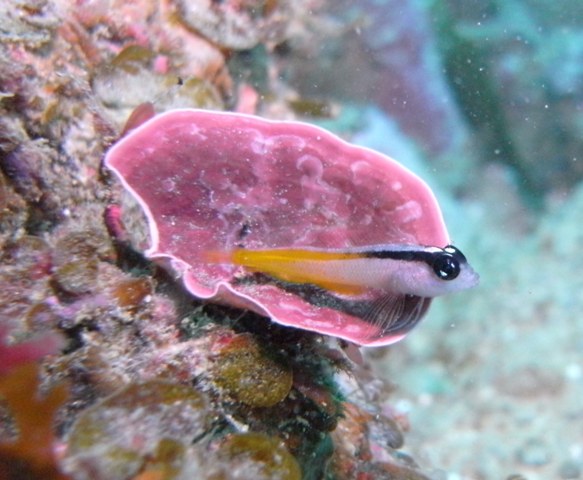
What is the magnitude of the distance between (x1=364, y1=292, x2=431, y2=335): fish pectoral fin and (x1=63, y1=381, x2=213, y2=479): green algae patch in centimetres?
107

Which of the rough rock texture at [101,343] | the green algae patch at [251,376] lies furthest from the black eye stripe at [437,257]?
the green algae patch at [251,376]

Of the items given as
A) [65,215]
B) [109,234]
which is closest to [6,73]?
[65,215]

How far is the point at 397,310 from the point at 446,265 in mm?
385

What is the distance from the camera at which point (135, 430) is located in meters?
1.67

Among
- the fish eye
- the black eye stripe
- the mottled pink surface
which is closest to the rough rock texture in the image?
the mottled pink surface

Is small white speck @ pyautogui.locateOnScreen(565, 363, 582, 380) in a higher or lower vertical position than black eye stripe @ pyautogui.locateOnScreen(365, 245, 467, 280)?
lower

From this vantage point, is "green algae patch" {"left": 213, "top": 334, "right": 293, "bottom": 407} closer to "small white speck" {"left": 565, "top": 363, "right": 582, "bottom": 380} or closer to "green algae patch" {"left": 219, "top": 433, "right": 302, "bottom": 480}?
"green algae patch" {"left": 219, "top": 433, "right": 302, "bottom": 480}

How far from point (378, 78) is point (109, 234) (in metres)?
3.64

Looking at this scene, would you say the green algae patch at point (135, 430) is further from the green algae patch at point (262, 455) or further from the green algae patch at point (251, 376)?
the green algae patch at point (251, 376)

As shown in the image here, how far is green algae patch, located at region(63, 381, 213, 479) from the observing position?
63.6 inches

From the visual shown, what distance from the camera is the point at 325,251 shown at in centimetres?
241

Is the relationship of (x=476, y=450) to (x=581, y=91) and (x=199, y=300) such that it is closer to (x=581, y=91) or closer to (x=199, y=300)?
(x=199, y=300)

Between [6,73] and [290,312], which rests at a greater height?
[6,73]

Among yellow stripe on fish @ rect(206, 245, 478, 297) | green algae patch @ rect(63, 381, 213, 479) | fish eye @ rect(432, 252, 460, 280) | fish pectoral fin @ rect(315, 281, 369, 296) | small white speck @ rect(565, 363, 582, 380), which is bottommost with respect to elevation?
green algae patch @ rect(63, 381, 213, 479)
